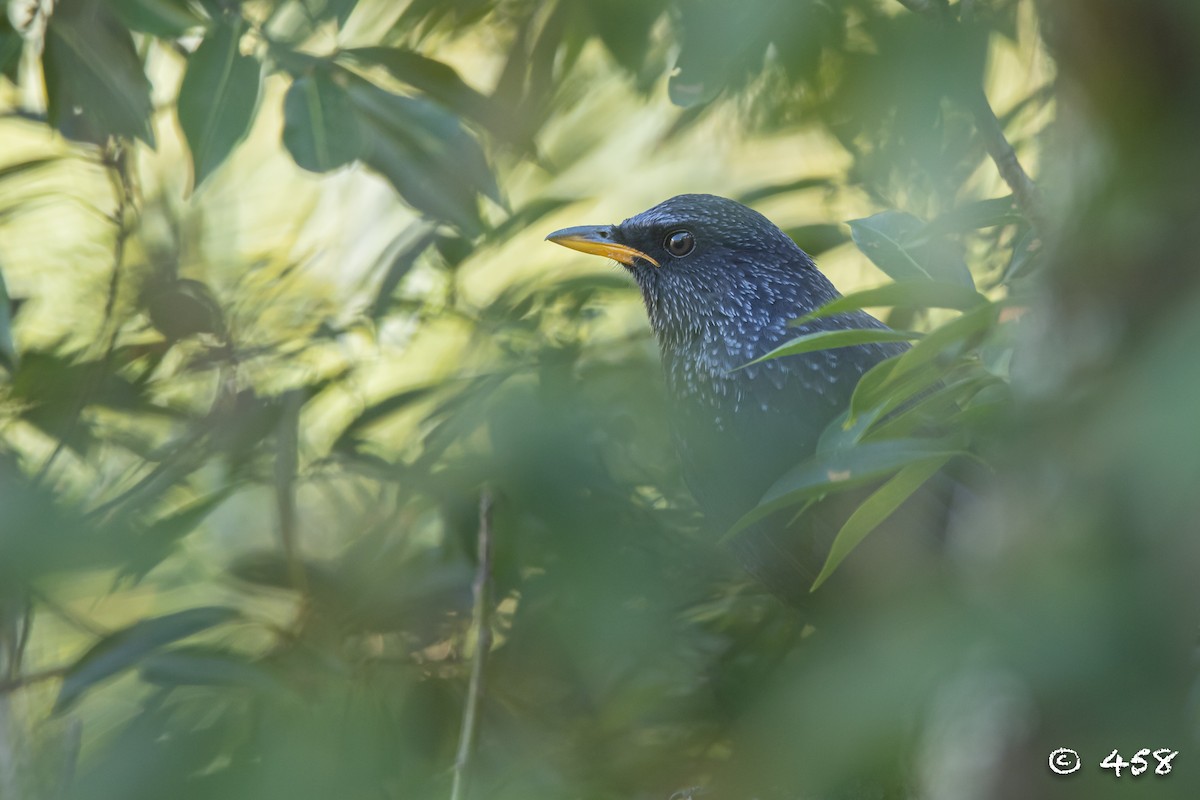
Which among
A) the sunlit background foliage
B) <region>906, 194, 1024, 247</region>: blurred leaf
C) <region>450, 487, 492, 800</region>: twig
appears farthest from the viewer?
<region>450, 487, 492, 800</region>: twig

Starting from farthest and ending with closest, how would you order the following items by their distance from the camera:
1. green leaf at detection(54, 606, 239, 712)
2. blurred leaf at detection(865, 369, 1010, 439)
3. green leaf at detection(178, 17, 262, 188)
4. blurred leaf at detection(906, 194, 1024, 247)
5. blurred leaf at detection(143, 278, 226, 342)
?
blurred leaf at detection(143, 278, 226, 342)
green leaf at detection(54, 606, 239, 712)
green leaf at detection(178, 17, 262, 188)
blurred leaf at detection(906, 194, 1024, 247)
blurred leaf at detection(865, 369, 1010, 439)

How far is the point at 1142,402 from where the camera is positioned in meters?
1.31

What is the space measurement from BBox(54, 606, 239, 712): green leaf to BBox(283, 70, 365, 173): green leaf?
1015mm

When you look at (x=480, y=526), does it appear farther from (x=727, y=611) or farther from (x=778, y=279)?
(x=778, y=279)

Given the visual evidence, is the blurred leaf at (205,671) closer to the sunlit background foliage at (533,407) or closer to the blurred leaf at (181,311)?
the sunlit background foliage at (533,407)

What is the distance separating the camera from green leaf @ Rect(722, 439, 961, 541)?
6.61 ft

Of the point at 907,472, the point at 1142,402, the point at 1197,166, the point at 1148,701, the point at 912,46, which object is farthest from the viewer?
the point at 912,46

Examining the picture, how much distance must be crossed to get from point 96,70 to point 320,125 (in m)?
0.47

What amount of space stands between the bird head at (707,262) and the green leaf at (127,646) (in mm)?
1292

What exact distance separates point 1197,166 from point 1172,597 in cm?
58

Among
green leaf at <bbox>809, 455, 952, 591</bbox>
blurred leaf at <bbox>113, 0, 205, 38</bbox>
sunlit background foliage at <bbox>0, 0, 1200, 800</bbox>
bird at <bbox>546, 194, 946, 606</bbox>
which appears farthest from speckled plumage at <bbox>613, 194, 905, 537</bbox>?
blurred leaf at <bbox>113, 0, 205, 38</bbox>

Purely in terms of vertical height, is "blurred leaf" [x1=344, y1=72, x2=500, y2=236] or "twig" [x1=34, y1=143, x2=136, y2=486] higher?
A: "blurred leaf" [x1=344, y1=72, x2=500, y2=236]

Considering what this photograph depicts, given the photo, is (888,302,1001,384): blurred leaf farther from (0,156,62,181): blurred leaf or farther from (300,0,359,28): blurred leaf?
(0,156,62,181): blurred leaf

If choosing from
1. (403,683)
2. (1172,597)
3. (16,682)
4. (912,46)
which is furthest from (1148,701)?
(16,682)
